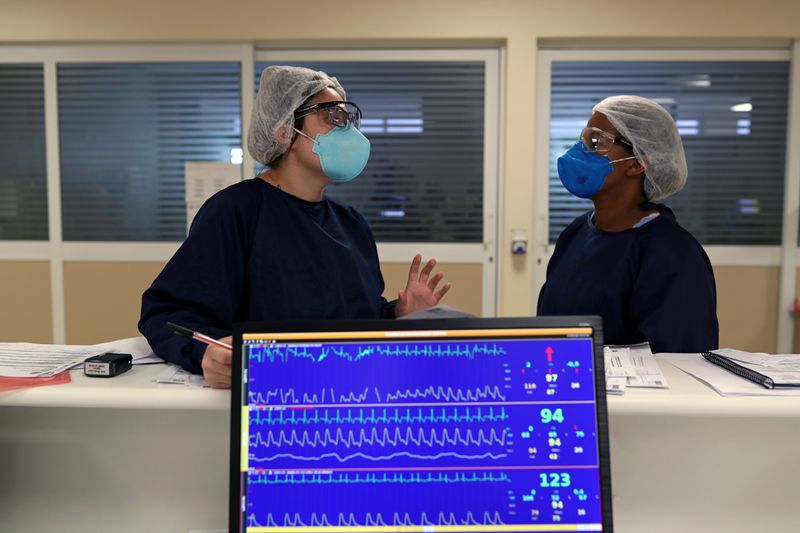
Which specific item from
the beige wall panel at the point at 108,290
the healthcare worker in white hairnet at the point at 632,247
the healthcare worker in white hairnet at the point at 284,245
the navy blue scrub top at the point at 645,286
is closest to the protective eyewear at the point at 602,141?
the healthcare worker in white hairnet at the point at 632,247

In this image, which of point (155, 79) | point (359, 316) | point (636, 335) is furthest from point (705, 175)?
point (155, 79)

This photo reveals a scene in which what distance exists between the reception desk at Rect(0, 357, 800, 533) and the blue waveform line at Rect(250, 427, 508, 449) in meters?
0.23

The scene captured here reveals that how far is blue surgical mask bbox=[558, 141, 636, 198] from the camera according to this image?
1.85m

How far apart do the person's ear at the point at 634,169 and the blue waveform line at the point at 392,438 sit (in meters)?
1.33

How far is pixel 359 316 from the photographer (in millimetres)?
1553

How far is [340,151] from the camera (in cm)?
160

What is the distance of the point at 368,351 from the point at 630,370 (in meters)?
0.46

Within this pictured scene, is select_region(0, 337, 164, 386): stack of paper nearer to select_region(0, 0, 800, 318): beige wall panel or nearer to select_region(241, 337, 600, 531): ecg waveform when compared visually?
select_region(241, 337, 600, 531): ecg waveform

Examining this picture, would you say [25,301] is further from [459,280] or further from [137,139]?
[459,280]

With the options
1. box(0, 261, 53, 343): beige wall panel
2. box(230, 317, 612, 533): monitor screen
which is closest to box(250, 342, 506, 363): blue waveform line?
box(230, 317, 612, 533): monitor screen

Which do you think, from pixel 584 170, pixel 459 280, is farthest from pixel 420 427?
pixel 459 280

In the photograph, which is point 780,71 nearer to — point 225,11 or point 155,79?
point 225,11

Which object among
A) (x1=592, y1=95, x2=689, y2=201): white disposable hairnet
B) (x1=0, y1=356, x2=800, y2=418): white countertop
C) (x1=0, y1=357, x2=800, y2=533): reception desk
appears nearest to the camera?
(x1=0, y1=356, x2=800, y2=418): white countertop

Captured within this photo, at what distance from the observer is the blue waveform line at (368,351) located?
77cm
